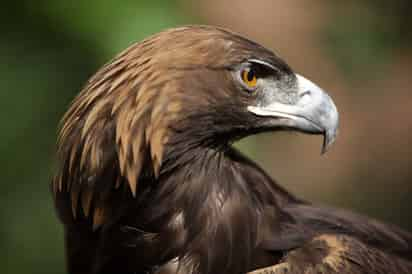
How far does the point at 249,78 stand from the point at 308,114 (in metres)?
0.25

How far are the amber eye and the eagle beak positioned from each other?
0.27ft

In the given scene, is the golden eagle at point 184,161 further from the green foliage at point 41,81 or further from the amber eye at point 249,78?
the green foliage at point 41,81

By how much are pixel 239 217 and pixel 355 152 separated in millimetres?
5236

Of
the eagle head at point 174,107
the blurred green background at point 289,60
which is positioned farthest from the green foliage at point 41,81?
the eagle head at point 174,107

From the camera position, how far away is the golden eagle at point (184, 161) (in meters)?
2.98

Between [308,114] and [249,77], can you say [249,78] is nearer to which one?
[249,77]

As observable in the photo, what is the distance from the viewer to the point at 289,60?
907 centimetres

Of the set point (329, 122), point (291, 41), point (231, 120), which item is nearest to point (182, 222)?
point (231, 120)

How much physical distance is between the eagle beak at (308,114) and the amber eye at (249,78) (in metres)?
0.08

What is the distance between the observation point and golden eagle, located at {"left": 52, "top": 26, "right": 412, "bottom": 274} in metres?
2.98

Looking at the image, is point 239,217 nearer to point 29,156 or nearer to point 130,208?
point 130,208

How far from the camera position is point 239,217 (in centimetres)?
311

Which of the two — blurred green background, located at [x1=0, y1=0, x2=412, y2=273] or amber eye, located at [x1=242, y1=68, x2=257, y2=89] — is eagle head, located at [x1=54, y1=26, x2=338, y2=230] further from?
blurred green background, located at [x1=0, y1=0, x2=412, y2=273]

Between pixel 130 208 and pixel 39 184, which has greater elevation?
pixel 130 208
